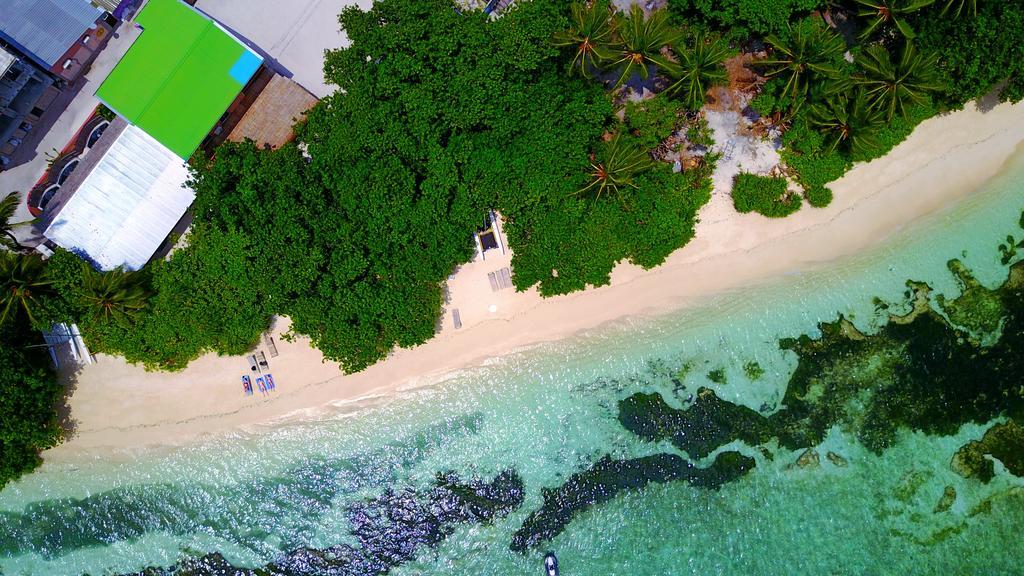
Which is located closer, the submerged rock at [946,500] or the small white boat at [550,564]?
the submerged rock at [946,500]

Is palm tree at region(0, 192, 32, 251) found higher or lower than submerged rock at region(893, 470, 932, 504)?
higher

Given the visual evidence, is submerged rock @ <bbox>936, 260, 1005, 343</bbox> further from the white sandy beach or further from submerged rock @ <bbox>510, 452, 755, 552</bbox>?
submerged rock @ <bbox>510, 452, 755, 552</bbox>

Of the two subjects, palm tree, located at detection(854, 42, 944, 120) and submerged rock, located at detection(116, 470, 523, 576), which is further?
submerged rock, located at detection(116, 470, 523, 576)

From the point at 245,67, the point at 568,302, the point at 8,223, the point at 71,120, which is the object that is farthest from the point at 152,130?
the point at 568,302

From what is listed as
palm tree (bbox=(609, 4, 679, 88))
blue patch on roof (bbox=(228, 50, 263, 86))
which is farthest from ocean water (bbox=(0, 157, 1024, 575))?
blue patch on roof (bbox=(228, 50, 263, 86))

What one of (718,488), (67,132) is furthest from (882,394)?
(67,132)

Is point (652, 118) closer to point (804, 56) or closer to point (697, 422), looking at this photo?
point (804, 56)

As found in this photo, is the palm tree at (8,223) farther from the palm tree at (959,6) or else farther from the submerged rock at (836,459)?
the palm tree at (959,6)

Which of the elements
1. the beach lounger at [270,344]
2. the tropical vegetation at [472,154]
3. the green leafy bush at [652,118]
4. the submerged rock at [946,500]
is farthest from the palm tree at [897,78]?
the beach lounger at [270,344]
